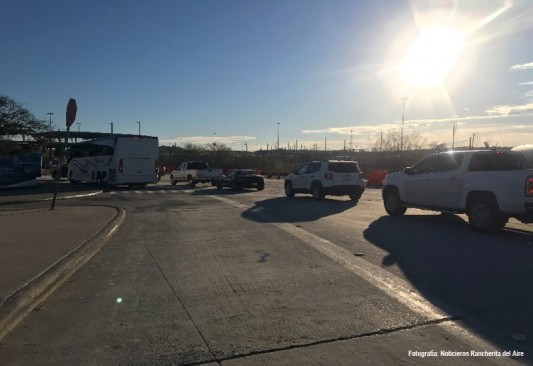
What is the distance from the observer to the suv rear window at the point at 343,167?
20.3 metres

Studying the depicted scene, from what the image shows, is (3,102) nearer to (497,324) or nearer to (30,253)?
(30,253)

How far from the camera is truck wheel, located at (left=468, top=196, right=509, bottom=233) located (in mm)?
10641

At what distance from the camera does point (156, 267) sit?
7.77 m

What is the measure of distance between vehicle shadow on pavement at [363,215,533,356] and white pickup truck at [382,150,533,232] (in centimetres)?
50

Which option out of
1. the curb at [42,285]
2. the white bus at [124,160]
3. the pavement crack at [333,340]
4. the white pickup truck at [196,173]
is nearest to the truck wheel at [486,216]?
the pavement crack at [333,340]

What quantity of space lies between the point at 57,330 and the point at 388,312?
139 inches

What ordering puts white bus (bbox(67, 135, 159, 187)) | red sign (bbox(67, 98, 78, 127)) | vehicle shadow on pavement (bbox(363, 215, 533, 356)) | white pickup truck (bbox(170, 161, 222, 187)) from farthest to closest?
1. white pickup truck (bbox(170, 161, 222, 187))
2. white bus (bbox(67, 135, 159, 187))
3. red sign (bbox(67, 98, 78, 127))
4. vehicle shadow on pavement (bbox(363, 215, 533, 356))

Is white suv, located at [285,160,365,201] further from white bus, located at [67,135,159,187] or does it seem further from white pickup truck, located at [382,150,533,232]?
white bus, located at [67,135,159,187]

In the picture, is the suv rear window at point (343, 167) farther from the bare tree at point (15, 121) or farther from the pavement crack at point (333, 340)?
the bare tree at point (15, 121)

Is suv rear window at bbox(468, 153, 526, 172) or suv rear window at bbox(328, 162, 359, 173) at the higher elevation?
suv rear window at bbox(468, 153, 526, 172)

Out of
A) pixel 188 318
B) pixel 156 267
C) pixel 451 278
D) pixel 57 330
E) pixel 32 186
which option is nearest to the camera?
pixel 57 330

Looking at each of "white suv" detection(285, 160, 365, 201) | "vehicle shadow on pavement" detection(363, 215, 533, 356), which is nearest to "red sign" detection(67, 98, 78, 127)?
"vehicle shadow on pavement" detection(363, 215, 533, 356)

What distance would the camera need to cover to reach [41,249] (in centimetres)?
840

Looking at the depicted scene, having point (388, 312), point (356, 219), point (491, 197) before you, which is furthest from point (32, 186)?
point (388, 312)
